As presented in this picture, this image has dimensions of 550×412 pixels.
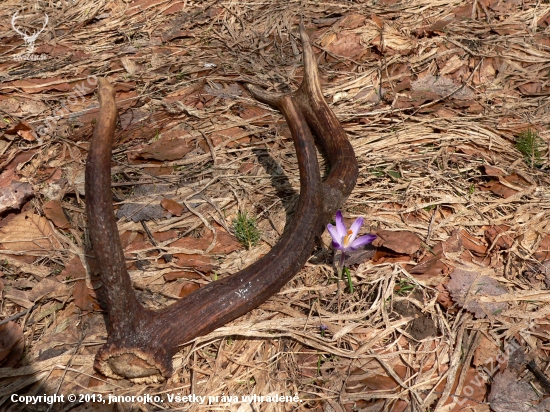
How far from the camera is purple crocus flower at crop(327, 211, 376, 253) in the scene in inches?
93.7

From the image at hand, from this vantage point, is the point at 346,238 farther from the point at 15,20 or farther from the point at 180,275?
the point at 15,20

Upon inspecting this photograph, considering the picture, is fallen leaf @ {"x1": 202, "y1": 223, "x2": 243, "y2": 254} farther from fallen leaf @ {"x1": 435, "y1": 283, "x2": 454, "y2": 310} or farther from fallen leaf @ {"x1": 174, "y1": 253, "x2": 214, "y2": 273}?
fallen leaf @ {"x1": 435, "y1": 283, "x2": 454, "y2": 310}

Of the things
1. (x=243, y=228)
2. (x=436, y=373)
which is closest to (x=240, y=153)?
(x=243, y=228)

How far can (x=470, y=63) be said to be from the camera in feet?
12.9

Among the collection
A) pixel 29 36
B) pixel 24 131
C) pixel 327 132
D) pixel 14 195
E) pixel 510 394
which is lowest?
pixel 510 394

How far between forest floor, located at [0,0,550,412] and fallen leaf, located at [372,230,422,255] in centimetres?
1

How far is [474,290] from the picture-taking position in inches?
97.8

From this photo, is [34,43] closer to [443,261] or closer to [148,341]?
[148,341]

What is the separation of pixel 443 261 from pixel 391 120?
1210 mm

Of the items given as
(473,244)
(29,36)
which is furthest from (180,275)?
(29,36)

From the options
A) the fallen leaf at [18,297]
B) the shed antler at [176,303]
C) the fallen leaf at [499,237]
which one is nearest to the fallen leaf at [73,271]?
the fallen leaf at [18,297]

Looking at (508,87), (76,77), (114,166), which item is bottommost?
(508,87)

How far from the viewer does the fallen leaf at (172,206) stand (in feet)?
9.61

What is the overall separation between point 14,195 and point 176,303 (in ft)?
4.35
